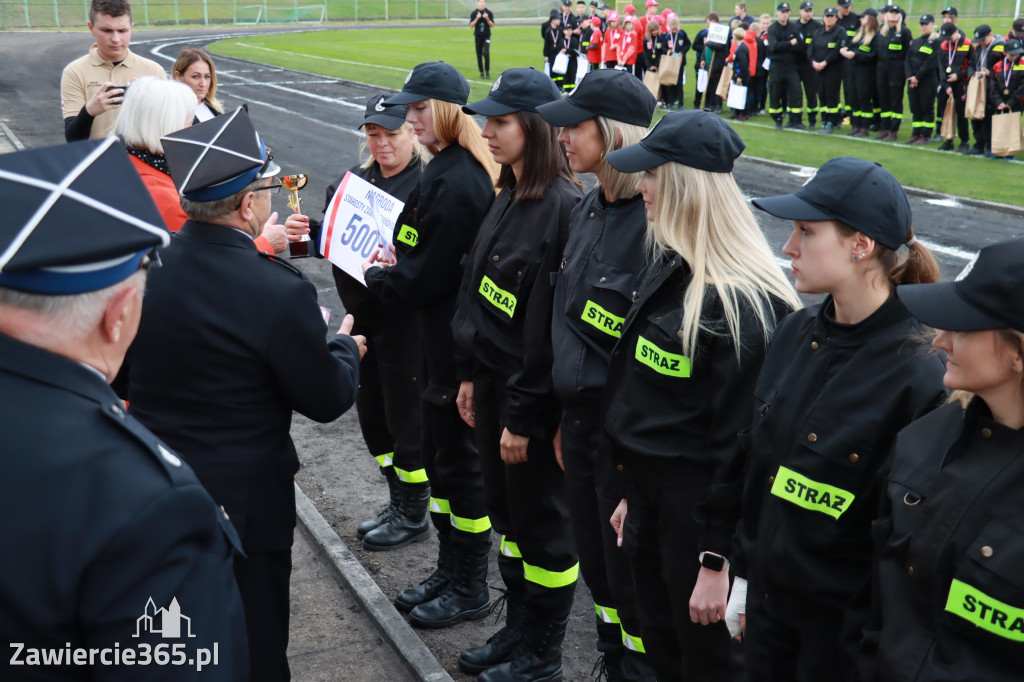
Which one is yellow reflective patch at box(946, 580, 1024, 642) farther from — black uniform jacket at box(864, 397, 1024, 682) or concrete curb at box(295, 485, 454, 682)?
concrete curb at box(295, 485, 454, 682)

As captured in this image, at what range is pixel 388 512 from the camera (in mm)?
5832

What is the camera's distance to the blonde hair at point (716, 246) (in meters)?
3.22

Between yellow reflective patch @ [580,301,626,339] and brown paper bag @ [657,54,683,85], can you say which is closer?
yellow reflective patch @ [580,301,626,339]

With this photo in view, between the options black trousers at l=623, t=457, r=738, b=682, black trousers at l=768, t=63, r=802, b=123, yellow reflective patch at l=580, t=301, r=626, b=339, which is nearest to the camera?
black trousers at l=623, t=457, r=738, b=682

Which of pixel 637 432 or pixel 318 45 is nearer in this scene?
pixel 637 432

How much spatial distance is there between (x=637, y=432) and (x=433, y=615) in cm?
202

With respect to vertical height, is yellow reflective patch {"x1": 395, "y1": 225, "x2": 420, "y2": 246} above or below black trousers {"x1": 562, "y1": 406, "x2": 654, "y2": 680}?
above

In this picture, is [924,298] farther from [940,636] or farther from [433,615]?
[433,615]

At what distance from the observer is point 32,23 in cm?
5450

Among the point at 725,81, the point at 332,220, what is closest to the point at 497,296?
the point at 332,220

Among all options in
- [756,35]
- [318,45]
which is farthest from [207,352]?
[318,45]

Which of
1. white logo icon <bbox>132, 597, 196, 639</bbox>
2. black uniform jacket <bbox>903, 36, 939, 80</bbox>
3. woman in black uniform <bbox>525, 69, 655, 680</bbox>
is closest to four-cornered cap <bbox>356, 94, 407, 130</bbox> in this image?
woman in black uniform <bbox>525, 69, 655, 680</bbox>

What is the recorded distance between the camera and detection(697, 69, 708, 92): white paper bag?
23891 millimetres

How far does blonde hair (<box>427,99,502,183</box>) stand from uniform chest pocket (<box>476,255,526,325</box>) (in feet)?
2.29
